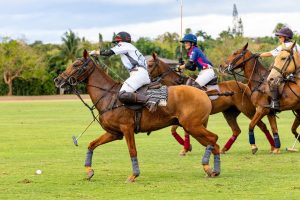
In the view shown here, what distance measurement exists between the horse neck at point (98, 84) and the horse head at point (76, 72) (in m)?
0.18

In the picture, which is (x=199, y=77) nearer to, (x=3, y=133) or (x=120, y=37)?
(x=120, y=37)

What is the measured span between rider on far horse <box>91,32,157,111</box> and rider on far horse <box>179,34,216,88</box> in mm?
3509

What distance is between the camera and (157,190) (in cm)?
1291

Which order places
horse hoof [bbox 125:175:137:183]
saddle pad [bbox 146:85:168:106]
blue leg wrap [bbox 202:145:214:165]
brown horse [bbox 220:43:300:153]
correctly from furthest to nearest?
1. brown horse [bbox 220:43:300:153]
2. blue leg wrap [bbox 202:145:214:165]
3. saddle pad [bbox 146:85:168:106]
4. horse hoof [bbox 125:175:137:183]

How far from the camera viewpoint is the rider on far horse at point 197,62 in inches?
712

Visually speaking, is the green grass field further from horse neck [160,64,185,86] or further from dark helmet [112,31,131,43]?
dark helmet [112,31,131,43]

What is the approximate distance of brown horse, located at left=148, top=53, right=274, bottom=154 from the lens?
19.1 meters

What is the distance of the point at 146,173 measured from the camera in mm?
15508

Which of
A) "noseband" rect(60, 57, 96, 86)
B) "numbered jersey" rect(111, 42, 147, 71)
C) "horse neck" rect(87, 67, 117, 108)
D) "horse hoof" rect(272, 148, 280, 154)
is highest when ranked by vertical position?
"numbered jersey" rect(111, 42, 147, 71)

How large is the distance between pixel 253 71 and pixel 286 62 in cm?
194

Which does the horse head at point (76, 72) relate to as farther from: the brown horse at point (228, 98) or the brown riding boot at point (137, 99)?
the brown horse at point (228, 98)

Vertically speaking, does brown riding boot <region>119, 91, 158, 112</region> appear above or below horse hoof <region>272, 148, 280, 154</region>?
above

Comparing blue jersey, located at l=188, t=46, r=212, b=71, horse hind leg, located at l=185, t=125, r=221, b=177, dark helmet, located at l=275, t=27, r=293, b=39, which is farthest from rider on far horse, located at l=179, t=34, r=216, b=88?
horse hind leg, located at l=185, t=125, r=221, b=177

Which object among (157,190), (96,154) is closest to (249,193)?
(157,190)
